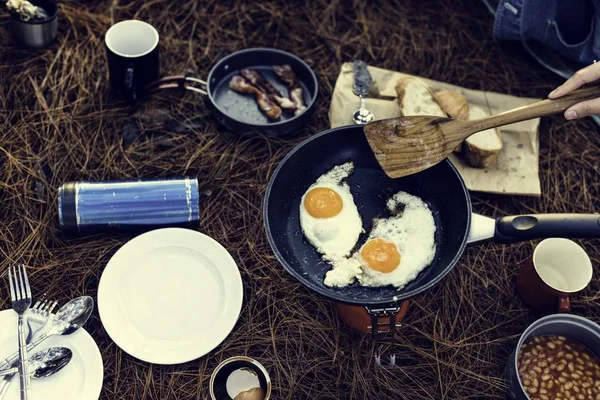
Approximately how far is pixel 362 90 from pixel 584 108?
1149mm

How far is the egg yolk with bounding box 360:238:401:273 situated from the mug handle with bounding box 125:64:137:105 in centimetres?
156

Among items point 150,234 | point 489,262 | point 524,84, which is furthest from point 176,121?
point 524,84

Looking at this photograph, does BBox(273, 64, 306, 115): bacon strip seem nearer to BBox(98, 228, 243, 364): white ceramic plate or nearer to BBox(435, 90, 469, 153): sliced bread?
BBox(435, 90, 469, 153): sliced bread

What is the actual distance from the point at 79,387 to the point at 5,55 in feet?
6.66

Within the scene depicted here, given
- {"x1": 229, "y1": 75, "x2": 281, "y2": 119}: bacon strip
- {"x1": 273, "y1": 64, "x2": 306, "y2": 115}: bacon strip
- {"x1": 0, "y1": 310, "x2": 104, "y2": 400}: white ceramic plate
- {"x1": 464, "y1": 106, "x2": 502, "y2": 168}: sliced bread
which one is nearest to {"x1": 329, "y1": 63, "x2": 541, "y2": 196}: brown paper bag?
{"x1": 464, "y1": 106, "x2": 502, "y2": 168}: sliced bread

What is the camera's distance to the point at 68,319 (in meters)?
2.80

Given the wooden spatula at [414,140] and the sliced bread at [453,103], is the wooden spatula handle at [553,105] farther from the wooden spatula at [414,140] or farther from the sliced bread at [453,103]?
the sliced bread at [453,103]

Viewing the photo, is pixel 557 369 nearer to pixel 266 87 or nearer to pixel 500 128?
pixel 500 128

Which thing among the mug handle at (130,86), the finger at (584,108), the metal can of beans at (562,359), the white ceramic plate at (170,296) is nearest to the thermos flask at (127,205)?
the white ceramic plate at (170,296)

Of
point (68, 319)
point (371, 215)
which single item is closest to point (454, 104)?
point (371, 215)

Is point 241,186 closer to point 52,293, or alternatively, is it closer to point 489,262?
point 52,293

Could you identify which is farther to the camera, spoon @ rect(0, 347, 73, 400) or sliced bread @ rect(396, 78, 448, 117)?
sliced bread @ rect(396, 78, 448, 117)

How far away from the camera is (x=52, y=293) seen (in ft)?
9.87

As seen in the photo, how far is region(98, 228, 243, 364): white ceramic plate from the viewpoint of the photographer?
2875 mm
